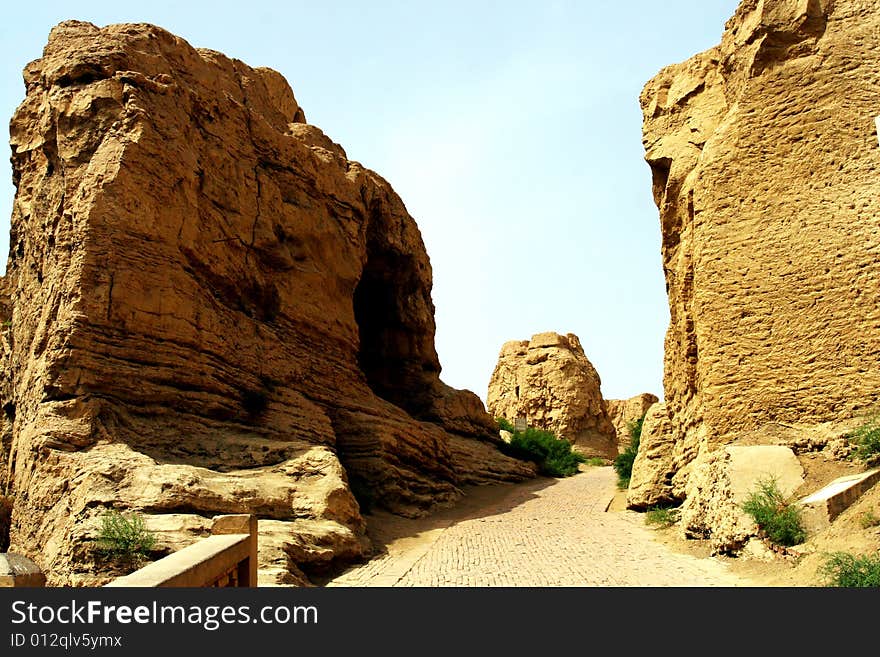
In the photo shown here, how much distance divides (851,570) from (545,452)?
21.4m

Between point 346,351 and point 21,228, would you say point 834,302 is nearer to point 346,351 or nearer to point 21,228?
point 346,351

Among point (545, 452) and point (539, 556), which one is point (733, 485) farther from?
point (545, 452)

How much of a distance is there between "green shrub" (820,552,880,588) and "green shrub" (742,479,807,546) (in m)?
1.29

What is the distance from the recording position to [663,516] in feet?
46.1

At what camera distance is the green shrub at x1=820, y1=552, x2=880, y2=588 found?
22.4 feet

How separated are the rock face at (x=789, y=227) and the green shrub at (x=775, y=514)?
1.45 meters

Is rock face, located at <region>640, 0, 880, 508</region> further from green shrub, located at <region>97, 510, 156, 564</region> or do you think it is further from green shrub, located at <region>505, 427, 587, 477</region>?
green shrub, located at <region>505, 427, 587, 477</region>

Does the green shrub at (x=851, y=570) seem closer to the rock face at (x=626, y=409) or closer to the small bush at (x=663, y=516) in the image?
the small bush at (x=663, y=516)

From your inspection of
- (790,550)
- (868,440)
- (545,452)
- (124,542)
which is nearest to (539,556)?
(790,550)

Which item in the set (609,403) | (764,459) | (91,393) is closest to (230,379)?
(91,393)

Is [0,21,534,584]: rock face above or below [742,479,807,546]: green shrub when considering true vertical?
above

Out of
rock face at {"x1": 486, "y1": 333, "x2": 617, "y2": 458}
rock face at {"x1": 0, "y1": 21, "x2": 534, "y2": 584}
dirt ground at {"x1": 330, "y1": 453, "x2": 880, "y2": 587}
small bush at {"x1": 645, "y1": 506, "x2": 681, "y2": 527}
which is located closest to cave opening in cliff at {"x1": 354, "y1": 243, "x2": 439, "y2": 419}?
rock face at {"x1": 0, "y1": 21, "x2": 534, "y2": 584}

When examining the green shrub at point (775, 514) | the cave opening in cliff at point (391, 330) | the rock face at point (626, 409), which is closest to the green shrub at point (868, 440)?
A: the green shrub at point (775, 514)

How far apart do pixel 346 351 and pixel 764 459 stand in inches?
411
